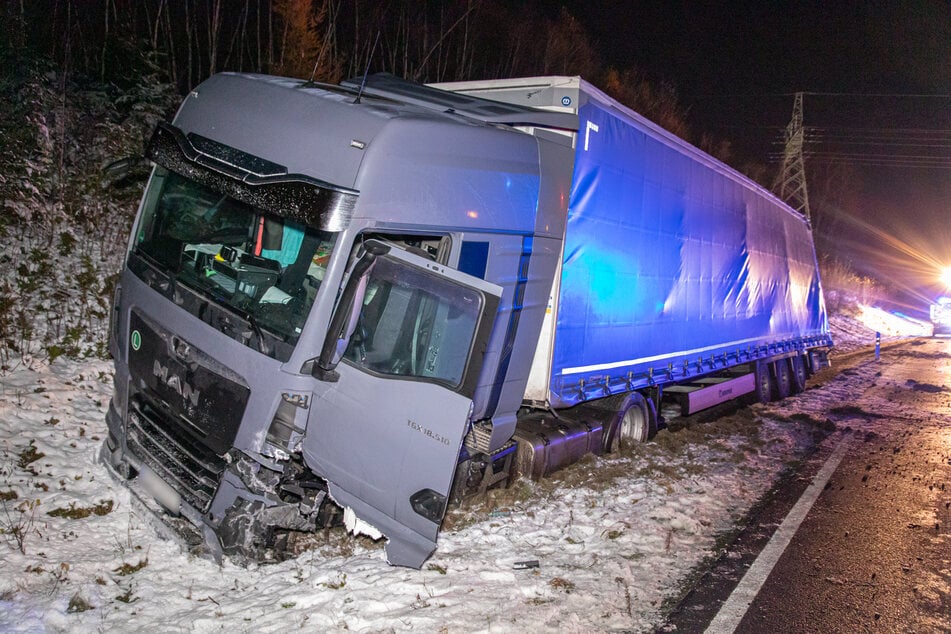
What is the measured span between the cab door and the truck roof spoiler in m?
2.01

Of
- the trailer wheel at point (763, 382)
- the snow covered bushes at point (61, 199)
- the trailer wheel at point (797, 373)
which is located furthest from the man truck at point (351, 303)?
the trailer wheel at point (797, 373)

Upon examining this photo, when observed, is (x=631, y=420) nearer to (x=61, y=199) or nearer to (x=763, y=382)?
(x=763, y=382)

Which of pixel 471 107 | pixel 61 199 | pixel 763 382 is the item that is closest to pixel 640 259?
pixel 471 107

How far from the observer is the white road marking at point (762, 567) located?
443cm

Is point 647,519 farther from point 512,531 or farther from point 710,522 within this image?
point 512,531

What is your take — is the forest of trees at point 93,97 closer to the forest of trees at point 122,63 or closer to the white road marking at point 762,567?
the forest of trees at point 122,63

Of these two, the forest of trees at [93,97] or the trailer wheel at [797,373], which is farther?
the trailer wheel at [797,373]

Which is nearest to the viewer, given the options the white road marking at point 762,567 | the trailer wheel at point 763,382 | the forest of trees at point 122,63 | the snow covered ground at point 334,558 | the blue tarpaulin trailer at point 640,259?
the snow covered ground at point 334,558

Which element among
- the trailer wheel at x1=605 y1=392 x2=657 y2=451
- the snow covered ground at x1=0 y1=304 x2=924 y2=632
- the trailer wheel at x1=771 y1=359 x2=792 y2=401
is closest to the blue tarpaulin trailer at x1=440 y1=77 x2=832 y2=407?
the trailer wheel at x1=605 y1=392 x2=657 y2=451

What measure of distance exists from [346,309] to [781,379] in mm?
11458

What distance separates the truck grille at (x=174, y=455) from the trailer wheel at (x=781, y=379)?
36.6 feet

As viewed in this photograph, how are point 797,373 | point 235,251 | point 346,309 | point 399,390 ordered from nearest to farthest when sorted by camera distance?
point 346,309
point 399,390
point 235,251
point 797,373

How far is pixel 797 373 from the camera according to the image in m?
14.3

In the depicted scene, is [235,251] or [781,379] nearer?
[235,251]
